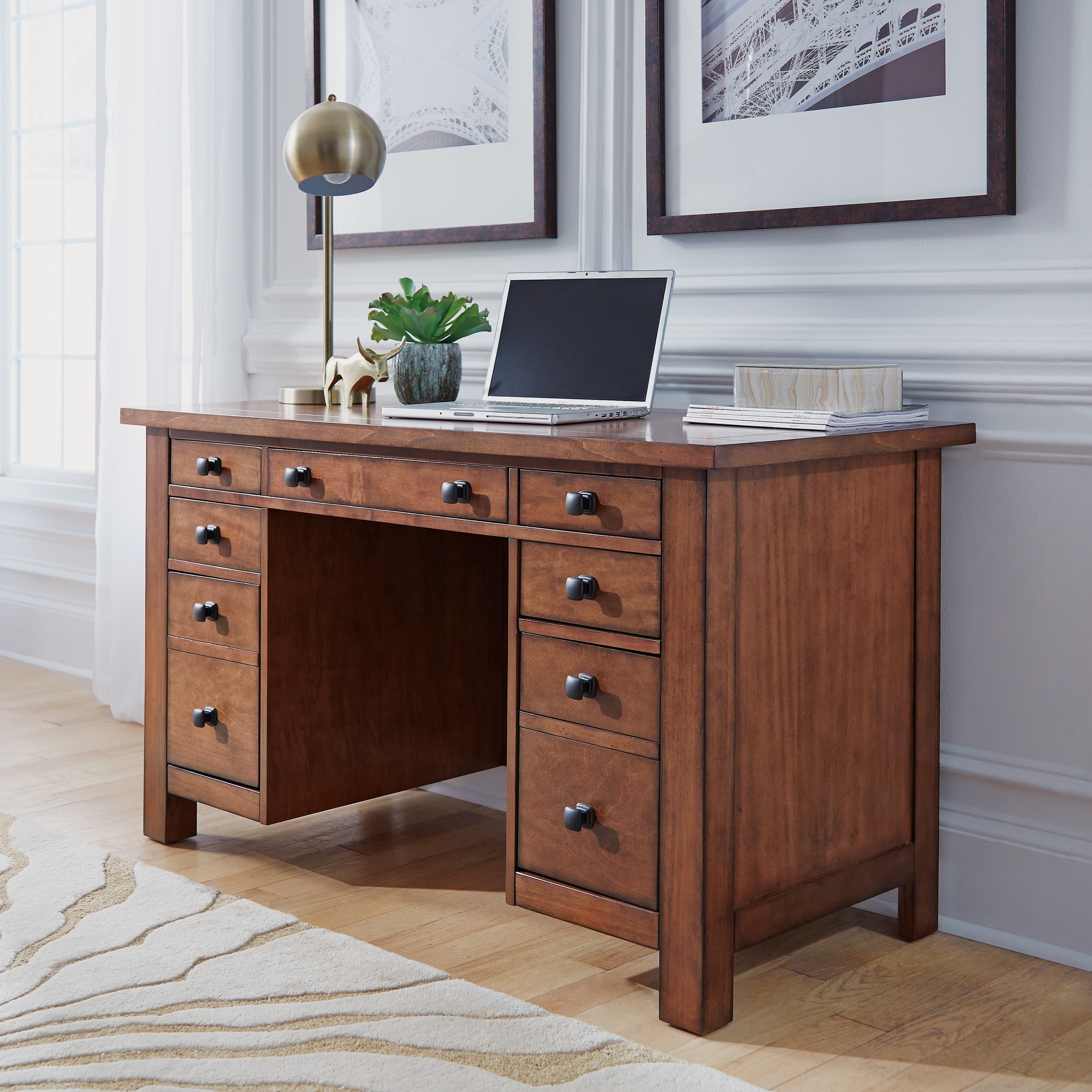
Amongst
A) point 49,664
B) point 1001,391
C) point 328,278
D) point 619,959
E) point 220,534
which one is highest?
point 328,278

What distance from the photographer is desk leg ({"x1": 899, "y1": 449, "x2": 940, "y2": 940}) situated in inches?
76.5

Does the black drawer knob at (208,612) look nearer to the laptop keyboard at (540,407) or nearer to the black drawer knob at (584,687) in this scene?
the laptop keyboard at (540,407)

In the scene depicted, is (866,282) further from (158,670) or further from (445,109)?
(158,670)

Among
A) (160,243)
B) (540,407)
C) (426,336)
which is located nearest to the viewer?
(540,407)

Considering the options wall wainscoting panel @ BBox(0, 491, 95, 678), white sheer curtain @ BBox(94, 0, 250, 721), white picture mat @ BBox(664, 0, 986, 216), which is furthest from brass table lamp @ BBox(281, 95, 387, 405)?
wall wainscoting panel @ BBox(0, 491, 95, 678)

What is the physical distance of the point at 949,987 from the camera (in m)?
1.85

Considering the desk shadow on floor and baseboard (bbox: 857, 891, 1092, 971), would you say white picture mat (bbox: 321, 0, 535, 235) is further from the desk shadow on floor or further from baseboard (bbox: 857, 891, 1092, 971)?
baseboard (bbox: 857, 891, 1092, 971)

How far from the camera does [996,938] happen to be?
201 centimetres

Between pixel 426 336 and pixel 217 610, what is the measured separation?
22.7 inches

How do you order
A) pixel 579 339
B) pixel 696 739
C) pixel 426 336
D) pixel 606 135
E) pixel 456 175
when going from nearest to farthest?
pixel 696 739 < pixel 579 339 < pixel 426 336 < pixel 606 135 < pixel 456 175

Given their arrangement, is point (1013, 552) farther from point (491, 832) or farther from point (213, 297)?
point (213, 297)

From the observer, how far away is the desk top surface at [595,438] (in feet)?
5.26

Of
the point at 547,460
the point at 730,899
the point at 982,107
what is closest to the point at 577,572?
the point at 547,460

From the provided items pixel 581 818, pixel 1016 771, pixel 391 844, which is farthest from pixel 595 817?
pixel 391 844
